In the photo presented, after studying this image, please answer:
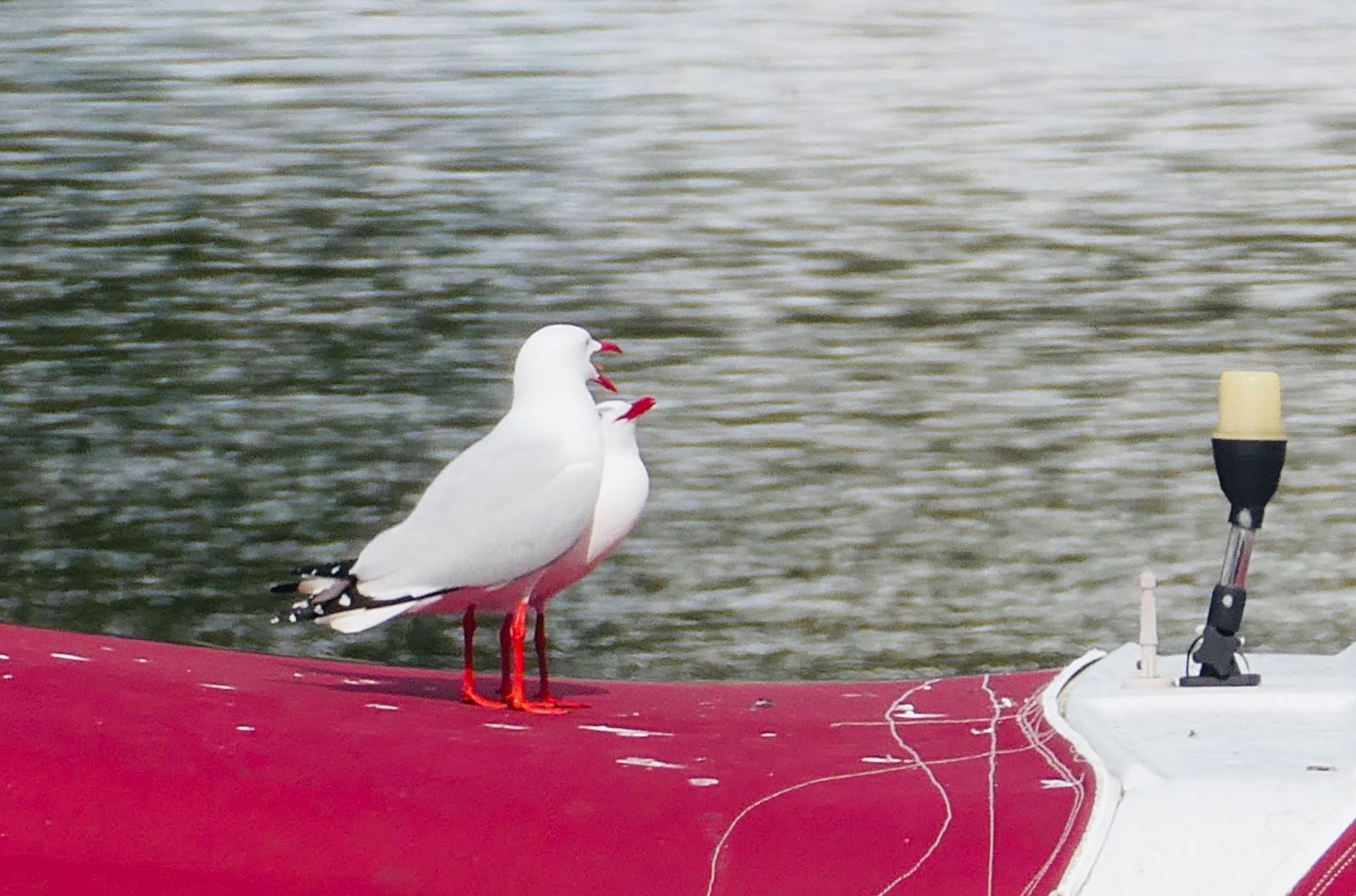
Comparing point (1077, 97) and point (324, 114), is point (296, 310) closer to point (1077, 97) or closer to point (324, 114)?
point (324, 114)

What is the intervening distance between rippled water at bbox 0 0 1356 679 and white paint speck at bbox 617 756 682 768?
3.03 feet

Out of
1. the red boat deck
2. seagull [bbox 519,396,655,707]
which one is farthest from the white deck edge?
seagull [bbox 519,396,655,707]

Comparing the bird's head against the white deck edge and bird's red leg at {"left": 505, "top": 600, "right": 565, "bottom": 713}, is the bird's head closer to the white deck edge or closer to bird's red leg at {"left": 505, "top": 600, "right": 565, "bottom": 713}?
bird's red leg at {"left": 505, "top": 600, "right": 565, "bottom": 713}

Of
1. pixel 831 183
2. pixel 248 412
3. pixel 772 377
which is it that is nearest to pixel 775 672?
pixel 772 377

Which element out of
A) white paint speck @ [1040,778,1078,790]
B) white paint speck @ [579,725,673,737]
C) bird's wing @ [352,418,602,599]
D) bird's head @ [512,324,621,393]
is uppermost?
bird's head @ [512,324,621,393]

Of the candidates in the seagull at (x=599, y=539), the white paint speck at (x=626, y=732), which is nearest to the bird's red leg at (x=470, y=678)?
the seagull at (x=599, y=539)

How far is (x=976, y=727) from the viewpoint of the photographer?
1210mm

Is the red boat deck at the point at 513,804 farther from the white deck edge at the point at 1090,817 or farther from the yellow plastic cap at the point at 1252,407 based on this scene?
the yellow plastic cap at the point at 1252,407

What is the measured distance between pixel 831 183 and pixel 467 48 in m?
0.53

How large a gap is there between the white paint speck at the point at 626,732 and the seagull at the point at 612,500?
0.08 m

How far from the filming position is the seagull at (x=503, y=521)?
1.18m

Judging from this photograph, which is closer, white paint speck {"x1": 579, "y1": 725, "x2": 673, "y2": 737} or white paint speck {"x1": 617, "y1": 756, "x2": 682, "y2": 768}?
white paint speck {"x1": 617, "y1": 756, "x2": 682, "y2": 768}

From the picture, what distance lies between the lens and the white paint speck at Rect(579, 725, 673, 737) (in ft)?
3.94


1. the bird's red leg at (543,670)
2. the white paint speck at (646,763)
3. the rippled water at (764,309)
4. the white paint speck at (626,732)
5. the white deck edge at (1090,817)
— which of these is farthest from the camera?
the rippled water at (764,309)
